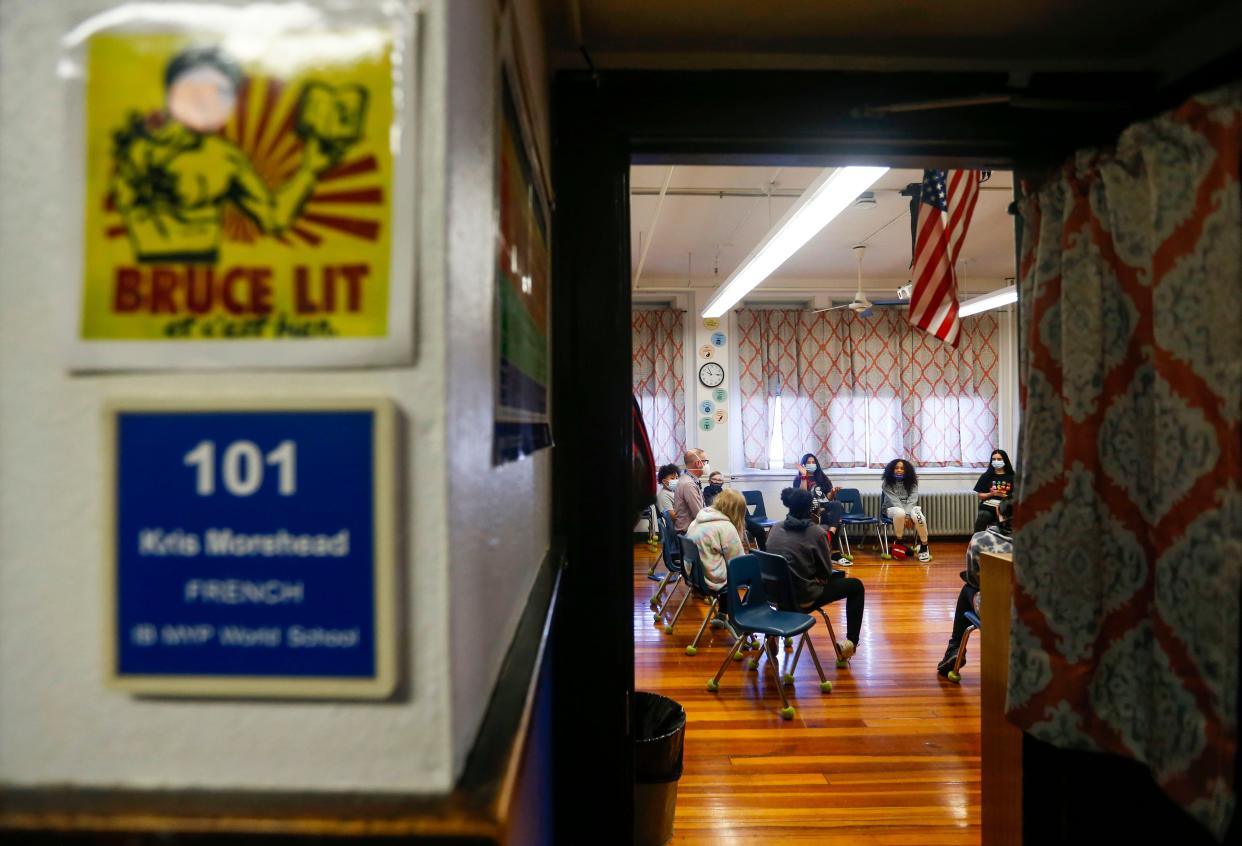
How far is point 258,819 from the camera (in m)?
0.58

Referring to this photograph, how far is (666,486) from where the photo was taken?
20.9 ft

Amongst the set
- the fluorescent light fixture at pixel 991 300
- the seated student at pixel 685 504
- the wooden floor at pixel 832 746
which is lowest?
the wooden floor at pixel 832 746

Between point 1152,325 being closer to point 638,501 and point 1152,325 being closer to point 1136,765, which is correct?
point 1136,765

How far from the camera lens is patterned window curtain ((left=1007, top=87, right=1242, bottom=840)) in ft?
4.46

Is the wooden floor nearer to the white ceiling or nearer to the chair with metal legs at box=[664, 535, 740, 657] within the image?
the chair with metal legs at box=[664, 535, 740, 657]

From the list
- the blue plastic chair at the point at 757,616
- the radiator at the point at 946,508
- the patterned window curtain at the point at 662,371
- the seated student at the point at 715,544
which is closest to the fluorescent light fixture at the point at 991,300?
the radiator at the point at 946,508

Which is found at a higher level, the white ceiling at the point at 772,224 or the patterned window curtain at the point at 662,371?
the white ceiling at the point at 772,224

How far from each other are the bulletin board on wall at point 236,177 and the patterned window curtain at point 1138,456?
1.62m

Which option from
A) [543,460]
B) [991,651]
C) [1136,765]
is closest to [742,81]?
[543,460]

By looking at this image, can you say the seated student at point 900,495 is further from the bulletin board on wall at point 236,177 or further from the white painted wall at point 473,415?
the bulletin board on wall at point 236,177

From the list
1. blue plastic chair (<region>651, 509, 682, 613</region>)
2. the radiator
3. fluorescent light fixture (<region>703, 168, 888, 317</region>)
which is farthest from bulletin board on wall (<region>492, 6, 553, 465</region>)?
the radiator

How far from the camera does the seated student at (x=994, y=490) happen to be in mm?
4324

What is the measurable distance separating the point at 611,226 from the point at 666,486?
4749 mm

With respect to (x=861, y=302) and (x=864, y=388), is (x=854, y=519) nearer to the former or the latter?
(x=864, y=388)
